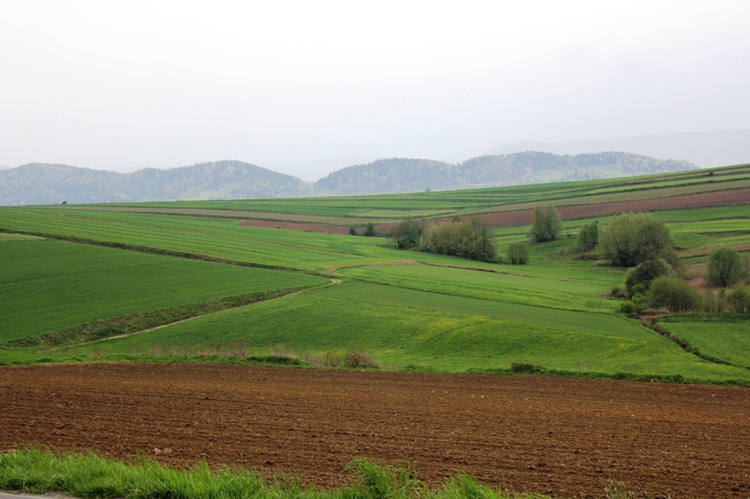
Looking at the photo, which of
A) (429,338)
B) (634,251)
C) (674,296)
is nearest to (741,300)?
(674,296)

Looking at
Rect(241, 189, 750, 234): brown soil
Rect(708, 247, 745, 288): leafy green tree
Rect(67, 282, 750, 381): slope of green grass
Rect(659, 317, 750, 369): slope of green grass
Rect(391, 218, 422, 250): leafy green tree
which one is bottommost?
Rect(659, 317, 750, 369): slope of green grass

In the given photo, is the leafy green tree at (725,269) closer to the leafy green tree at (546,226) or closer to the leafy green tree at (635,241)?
the leafy green tree at (635,241)

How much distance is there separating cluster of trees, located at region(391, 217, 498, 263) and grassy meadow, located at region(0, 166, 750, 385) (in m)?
5.50

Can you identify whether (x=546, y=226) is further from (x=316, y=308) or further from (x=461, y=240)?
(x=316, y=308)

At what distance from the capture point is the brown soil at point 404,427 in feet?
39.3

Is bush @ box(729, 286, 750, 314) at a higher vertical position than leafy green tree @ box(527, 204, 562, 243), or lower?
lower

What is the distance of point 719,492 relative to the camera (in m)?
11.0

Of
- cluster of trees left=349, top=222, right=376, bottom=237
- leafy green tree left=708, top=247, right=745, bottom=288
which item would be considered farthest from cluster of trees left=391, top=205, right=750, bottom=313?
cluster of trees left=349, top=222, right=376, bottom=237

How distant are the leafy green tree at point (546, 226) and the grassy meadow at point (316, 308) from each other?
19615mm

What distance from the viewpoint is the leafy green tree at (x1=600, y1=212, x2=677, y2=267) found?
82.4 m

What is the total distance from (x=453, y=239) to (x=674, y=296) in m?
49.7

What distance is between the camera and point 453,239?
9831 cm

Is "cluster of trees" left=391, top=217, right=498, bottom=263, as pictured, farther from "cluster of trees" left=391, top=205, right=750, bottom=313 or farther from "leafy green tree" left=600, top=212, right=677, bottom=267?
"leafy green tree" left=600, top=212, right=677, bottom=267

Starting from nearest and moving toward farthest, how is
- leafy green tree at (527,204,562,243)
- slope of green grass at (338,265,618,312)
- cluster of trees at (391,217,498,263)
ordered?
slope of green grass at (338,265,618,312) → cluster of trees at (391,217,498,263) → leafy green tree at (527,204,562,243)
